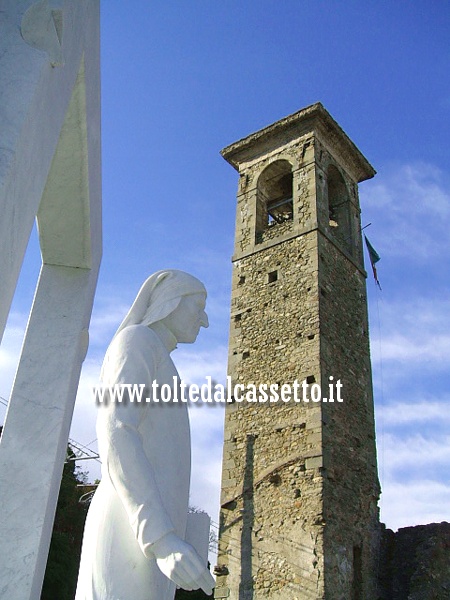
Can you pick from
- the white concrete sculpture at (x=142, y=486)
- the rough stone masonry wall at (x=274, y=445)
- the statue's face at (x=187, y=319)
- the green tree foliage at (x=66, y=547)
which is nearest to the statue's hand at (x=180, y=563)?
the white concrete sculpture at (x=142, y=486)

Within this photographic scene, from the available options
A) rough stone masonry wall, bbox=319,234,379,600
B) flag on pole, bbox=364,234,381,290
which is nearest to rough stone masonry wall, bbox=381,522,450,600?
rough stone masonry wall, bbox=319,234,379,600

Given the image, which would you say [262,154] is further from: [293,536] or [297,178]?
[293,536]

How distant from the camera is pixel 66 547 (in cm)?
1336

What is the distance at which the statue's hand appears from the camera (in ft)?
5.22

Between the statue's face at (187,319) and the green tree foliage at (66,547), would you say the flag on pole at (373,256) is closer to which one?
the green tree foliage at (66,547)

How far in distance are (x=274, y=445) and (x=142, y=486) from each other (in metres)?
9.64

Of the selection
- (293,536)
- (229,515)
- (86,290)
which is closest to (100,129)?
(86,290)

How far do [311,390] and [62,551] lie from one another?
21.3ft

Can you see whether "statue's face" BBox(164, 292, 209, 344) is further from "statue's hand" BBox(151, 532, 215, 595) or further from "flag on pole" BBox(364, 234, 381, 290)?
"flag on pole" BBox(364, 234, 381, 290)

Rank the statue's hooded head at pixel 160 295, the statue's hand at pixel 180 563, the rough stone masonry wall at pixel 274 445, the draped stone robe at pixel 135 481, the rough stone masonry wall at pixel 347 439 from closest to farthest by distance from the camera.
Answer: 1. the statue's hand at pixel 180 563
2. the draped stone robe at pixel 135 481
3. the statue's hooded head at pixel 160 295
4. the rough stone masonry wall at pixel 274 445
5. the rough stone masonry wall at pixel 347 439

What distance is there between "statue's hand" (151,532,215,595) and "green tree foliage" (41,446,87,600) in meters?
11.7

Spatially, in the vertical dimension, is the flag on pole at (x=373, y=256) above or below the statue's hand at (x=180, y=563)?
above

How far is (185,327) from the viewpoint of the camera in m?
2.27

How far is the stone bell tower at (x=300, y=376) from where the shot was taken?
9984 mm
